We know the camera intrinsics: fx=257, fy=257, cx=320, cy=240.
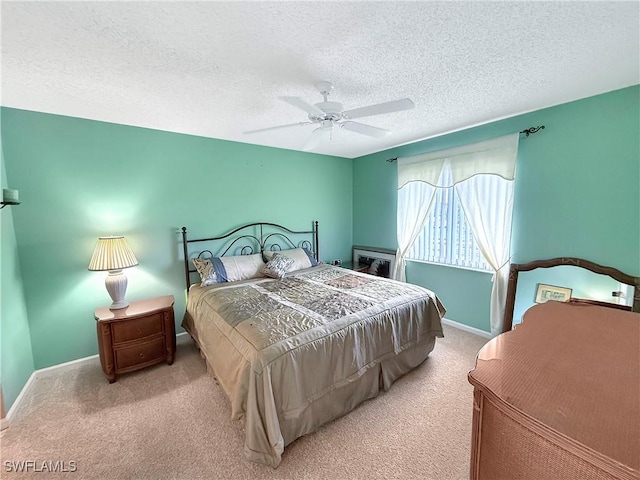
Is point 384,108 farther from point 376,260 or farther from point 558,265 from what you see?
point 376,260

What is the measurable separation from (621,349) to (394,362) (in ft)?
4.85

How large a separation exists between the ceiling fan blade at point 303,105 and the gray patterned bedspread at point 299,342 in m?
1.54

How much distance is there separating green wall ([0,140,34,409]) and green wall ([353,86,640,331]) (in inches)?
177

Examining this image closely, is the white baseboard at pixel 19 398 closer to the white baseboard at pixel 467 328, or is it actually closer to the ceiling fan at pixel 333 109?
the ceiling fan at pixel 333 109

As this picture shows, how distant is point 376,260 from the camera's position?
432 centimetres

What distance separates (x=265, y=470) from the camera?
154 centimetres

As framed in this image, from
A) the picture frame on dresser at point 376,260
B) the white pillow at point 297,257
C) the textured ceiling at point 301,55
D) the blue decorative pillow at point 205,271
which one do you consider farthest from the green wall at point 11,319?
the picture frame on dresser at point 376,260

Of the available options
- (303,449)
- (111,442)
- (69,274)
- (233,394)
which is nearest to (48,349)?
(69,274)

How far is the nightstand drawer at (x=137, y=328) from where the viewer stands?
2312 mm

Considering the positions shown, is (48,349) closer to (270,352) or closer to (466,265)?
(270,352)

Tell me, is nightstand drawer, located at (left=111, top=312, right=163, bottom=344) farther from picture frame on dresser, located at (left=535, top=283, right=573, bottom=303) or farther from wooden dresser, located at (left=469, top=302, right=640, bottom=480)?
picture frame on dresser, located at (left=535, top=283, right=573, bottom=303)

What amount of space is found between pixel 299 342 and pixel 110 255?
2.00 metres

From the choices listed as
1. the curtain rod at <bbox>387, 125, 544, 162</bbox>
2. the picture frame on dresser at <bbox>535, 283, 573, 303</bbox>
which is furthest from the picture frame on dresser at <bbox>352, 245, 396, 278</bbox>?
the curtain rod at <bbox>387, 125, 544, 162</bbox>

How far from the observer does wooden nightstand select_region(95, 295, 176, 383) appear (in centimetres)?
229
